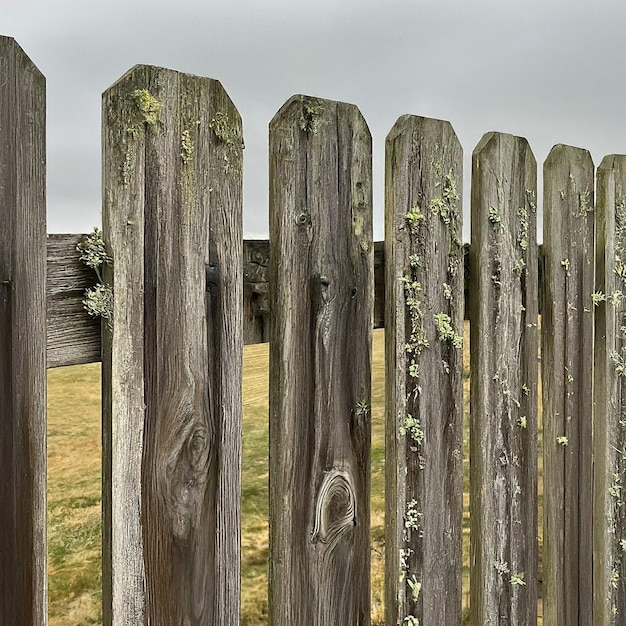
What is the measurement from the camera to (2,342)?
1.13m

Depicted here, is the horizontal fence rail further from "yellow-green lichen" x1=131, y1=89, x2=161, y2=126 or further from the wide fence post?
"yellow-green lichen" x1=131, y1=89, x2=161, y2=126

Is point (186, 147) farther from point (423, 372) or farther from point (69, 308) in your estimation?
point (423, 372)

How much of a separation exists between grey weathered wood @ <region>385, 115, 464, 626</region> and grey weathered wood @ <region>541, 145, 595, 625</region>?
471mm

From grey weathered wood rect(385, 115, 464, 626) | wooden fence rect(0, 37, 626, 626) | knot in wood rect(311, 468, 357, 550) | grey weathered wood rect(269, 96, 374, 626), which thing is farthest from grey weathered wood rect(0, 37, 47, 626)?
grey weathered wood rect(385, 115, 464, 626)

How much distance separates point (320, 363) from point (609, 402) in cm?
134

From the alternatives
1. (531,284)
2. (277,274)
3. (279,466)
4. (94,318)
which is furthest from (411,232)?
(94,318)

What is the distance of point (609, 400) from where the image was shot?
7.50ft

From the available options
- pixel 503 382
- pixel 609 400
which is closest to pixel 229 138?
pixel 503 382

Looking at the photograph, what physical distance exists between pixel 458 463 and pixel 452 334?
360 millimetres

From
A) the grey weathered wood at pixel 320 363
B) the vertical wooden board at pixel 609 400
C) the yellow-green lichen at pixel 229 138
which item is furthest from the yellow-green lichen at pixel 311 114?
the vertical wooden board at pixel 609 400

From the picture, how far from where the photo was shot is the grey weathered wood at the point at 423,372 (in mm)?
1626

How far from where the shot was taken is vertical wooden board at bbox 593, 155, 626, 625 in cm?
227

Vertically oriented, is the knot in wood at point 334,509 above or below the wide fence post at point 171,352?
below

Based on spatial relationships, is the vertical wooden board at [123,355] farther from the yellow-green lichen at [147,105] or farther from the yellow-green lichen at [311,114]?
the yellow-green lichen at [311,114]
